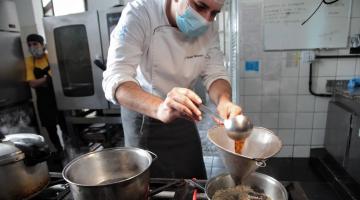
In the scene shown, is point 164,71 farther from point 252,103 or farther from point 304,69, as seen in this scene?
point 304,69

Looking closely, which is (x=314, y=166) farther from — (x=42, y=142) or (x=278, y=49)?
(x=42, y=142)

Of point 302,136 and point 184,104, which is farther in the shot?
point 302,136

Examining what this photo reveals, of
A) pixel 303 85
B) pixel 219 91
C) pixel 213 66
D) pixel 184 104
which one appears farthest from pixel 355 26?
pixel 184 104

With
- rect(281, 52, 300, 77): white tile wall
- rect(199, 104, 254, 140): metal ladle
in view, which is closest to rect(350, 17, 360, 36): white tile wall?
rect(281, 52, 300, 77): white tile wall

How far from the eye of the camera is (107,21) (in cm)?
212

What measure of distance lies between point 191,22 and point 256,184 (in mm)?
631

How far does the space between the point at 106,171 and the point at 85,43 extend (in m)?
1.74

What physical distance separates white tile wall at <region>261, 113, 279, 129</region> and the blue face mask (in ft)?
5.02

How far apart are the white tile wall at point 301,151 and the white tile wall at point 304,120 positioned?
0.22 m

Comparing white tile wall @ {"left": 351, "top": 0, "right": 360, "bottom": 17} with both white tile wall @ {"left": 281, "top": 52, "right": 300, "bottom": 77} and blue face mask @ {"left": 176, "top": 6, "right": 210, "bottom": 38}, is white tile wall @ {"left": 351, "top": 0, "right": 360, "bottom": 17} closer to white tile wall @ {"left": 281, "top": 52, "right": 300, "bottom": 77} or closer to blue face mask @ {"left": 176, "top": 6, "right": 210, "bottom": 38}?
white tile wall @ {"left": 281, "top": 52, "right": 300, "bottom": 77}

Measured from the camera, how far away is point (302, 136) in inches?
93.9

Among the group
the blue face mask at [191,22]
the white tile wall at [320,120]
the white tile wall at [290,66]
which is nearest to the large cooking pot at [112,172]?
the blue face mask at [191,22]

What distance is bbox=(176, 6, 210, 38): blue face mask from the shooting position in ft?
3.16

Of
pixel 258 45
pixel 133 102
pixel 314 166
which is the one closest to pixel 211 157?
pixel 314 166
